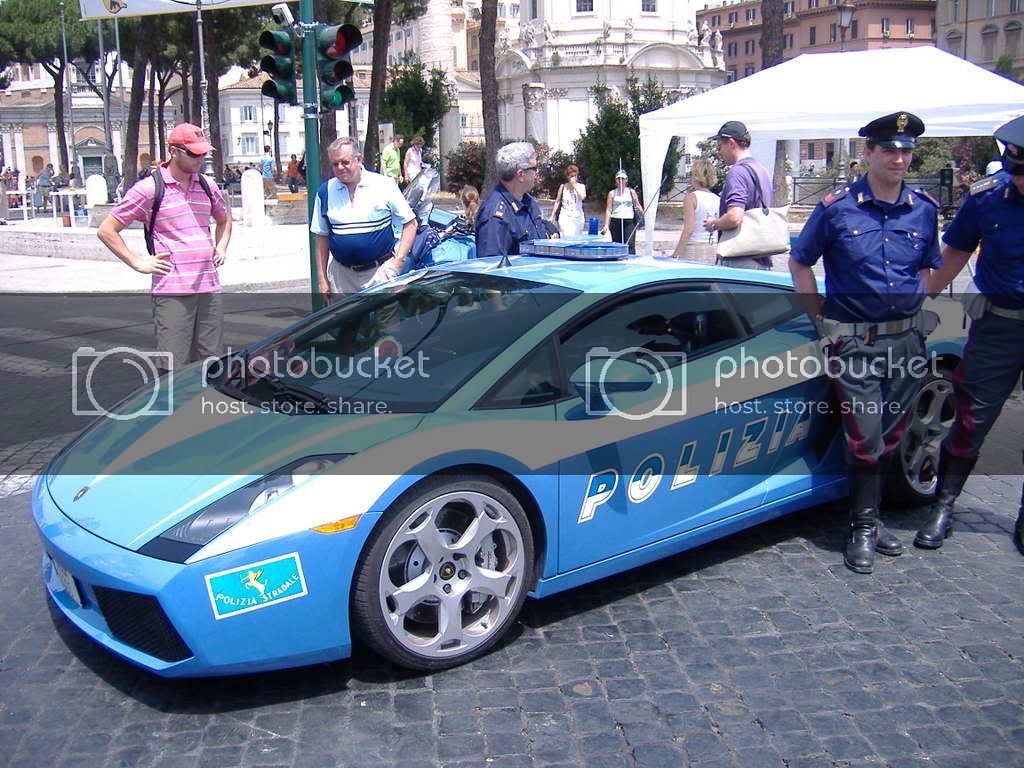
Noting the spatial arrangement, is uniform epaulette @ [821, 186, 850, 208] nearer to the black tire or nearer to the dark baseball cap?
the black tire

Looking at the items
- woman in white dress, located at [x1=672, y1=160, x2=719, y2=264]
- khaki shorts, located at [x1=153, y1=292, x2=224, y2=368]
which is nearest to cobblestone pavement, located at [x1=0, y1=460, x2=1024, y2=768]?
khaki shorts, located at [x1=153, y1=292, x2=224, y2=368]

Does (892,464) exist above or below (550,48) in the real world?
below

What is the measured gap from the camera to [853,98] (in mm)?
10234

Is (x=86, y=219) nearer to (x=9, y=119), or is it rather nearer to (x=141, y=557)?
(x=141, y=557)

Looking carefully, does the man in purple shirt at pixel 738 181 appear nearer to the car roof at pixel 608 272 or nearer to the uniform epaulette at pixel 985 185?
the car roof at pixel 608 272

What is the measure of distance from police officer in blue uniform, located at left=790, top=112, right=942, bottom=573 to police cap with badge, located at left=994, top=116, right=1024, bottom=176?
0.34 m

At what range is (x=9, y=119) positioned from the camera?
86.9 metres

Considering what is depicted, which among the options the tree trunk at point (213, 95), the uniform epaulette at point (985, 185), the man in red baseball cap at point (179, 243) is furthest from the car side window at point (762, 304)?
the tree trunk at point (213, 95)

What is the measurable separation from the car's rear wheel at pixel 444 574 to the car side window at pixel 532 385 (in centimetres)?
34

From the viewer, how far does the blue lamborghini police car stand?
3150 mm

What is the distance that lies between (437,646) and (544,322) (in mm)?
1292

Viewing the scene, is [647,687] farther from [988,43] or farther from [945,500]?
[988,43]

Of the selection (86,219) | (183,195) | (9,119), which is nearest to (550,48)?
(86,219)

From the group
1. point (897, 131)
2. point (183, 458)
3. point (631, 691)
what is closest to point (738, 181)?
point (897, 131)
